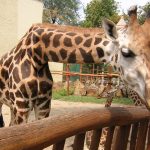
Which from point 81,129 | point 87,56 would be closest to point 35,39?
point 87,56

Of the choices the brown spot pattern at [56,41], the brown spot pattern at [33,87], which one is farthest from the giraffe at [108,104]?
the brown spot pattern at [56,41]

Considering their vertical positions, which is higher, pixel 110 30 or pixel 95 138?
pixel 110 30

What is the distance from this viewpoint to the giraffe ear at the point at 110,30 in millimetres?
3916

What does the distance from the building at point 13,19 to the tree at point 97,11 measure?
10.1 m

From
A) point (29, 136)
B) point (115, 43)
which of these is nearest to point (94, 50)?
point (115, 43)

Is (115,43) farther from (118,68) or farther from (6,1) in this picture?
(6,1)

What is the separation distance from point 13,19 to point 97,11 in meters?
12.1

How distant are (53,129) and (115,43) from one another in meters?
1.94

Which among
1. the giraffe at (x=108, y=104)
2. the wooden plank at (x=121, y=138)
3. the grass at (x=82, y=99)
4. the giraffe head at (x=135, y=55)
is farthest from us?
the grass at (x=82, y=99)

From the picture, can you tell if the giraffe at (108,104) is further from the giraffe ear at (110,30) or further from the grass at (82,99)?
the grass at (82,99)

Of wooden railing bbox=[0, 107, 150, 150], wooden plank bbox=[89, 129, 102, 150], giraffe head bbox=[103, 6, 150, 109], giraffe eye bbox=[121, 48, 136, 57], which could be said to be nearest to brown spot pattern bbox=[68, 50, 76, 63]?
giraffe head bbox=[103, 6, 150, 109]

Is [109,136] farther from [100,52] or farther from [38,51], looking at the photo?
[38,51]

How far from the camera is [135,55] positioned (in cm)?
357

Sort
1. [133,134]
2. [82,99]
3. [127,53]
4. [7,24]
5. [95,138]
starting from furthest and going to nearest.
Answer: [7,24], [82,99], [127,53], [133,134], [95,138]
